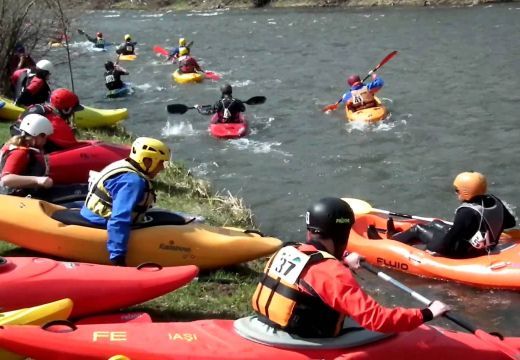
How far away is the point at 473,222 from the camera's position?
6.73 metres

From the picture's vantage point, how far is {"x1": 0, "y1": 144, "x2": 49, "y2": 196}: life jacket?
20.3ft

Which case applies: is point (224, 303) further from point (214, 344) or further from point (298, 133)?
point (298, 133)

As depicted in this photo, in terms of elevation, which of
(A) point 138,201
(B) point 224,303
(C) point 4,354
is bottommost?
(B) point 224,303

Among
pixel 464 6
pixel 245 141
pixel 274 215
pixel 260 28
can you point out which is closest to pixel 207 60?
pixel 260 28

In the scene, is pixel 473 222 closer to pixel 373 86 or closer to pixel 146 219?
pixel 146 219

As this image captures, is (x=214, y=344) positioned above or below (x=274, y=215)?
above

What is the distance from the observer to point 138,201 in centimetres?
554

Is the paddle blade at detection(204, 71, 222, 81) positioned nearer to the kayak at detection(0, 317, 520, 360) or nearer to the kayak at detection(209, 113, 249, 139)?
the kayak at detection(209, 113, 249, 139)

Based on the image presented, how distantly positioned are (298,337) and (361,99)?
989 centimetres

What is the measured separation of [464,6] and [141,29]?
51.7 ft

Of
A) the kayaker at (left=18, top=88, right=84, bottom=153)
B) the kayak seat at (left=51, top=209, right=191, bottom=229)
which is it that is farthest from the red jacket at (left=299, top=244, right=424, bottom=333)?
the kayaker at (left=18, top=88, right=84, bottom=153)

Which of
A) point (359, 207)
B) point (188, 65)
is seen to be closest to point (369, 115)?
point (359, 207)

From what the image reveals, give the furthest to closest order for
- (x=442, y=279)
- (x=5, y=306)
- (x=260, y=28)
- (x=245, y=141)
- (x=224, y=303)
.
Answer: (x=260, y=28), (x=245, y=141), (x=442, y=279), (x=224, y=303), (x=5, y=306)

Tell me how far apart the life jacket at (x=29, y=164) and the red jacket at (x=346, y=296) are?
3427 mm
